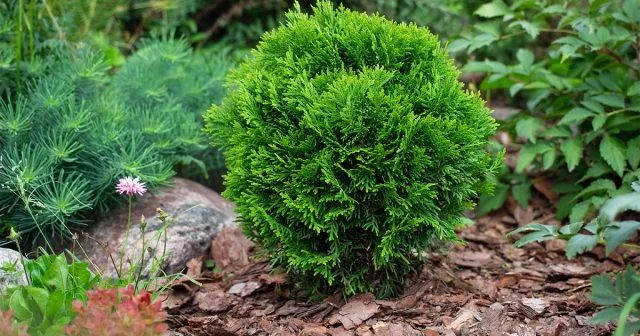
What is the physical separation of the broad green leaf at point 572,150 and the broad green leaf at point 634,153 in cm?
23

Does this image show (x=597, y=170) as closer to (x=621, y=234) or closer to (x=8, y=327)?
(x=621, y=234)

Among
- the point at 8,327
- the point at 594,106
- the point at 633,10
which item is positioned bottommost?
the point at 8,327

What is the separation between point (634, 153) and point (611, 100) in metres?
0.28

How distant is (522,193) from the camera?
400 cm

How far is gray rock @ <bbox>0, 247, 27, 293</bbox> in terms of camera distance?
2463 millimetres

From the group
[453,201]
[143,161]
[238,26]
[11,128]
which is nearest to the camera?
[453,201]

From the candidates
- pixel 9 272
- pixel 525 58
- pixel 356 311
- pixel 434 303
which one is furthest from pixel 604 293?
pixel 9 272

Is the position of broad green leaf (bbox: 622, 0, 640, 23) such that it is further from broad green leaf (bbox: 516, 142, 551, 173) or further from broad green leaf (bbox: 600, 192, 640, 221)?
broad green leaf (bbox: 600, 192, 640, 221)

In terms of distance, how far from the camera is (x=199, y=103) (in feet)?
13.6

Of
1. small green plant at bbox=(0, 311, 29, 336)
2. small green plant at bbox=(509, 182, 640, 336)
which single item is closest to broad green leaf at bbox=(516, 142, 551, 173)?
small green plant at bbox=(509, 182, 640, 336)

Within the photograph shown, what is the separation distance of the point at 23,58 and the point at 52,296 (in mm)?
1796

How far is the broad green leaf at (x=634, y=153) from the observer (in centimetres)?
345

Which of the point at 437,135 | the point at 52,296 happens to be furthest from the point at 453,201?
the point at 52,296

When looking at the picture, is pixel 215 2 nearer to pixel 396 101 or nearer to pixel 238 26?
pixel 238 26
